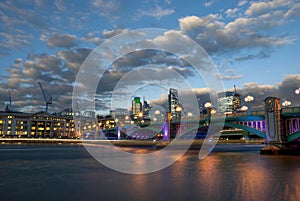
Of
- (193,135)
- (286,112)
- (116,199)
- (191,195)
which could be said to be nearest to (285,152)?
(286,112)

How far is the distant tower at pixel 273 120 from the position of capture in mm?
55344

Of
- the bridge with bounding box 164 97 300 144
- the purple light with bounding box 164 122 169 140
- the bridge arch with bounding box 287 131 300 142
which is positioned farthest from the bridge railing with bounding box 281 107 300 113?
the purple light with bounding box 164 122 169 140

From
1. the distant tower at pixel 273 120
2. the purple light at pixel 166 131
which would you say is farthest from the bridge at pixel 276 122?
the purple light at pixel 166 131

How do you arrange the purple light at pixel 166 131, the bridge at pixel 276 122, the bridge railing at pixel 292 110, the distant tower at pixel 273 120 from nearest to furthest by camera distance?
1. the bridge railing at pixel 292 110
2. the bridge at pixel 276 122
3. the distant tower at pixel 273 120
4. the purple light at pixel 166 131

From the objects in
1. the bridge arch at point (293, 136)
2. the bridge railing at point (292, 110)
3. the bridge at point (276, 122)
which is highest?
the bridge railing at point (292, 110)

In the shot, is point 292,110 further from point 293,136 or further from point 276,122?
point 293,136

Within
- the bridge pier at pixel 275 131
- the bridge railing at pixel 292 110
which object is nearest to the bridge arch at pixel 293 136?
the bridge pier at pixel 275 131

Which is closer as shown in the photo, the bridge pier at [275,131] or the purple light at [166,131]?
the bridge pier at [275,131]

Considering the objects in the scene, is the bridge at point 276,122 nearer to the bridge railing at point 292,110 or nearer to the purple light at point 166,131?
the bridge railing at point 292,110

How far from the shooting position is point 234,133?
16862cm

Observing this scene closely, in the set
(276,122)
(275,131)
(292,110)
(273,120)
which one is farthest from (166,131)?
(292,110)

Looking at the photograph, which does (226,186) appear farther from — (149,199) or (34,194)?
(34,194)

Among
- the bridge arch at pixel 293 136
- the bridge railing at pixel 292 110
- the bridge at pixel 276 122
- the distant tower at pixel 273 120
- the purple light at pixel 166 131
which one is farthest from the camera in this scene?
the purple light at pixel 166 131

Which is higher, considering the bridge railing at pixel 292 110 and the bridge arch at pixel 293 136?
the bridge railing at pixel 292 110
